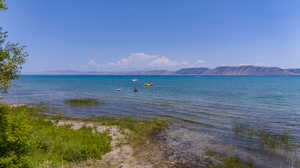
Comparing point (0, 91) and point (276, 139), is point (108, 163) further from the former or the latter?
point (276, 139)

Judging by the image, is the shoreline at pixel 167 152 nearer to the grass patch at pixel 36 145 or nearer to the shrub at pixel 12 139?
the grass patch at pixel 36 145

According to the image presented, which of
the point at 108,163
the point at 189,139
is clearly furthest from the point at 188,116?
the point at 108,163

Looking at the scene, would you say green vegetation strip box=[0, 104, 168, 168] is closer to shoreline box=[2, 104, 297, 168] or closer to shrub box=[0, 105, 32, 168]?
shrub box=[0, 105, 32, 168]

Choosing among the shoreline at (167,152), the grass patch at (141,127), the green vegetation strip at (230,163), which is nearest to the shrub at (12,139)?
the shoreline at (167,152)

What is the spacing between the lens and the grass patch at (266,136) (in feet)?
43.6

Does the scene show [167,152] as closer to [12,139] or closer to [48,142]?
[48,142]

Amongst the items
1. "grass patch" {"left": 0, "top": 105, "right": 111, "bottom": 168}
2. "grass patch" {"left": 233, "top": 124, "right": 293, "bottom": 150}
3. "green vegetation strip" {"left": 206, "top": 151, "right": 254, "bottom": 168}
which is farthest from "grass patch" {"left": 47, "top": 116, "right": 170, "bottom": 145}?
"grass patch" {"left": 233, "top": 124, "right": 293, "bottom": 150}

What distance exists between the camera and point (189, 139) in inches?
564

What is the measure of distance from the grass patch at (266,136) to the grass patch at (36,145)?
11278 mm

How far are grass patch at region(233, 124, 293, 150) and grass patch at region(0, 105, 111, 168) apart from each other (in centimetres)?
1128

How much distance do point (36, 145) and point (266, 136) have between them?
649 inches

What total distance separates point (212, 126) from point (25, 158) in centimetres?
1562

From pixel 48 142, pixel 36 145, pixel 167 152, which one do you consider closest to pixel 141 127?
pixel 167 152

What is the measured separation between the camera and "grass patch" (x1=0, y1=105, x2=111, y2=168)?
243 inches
